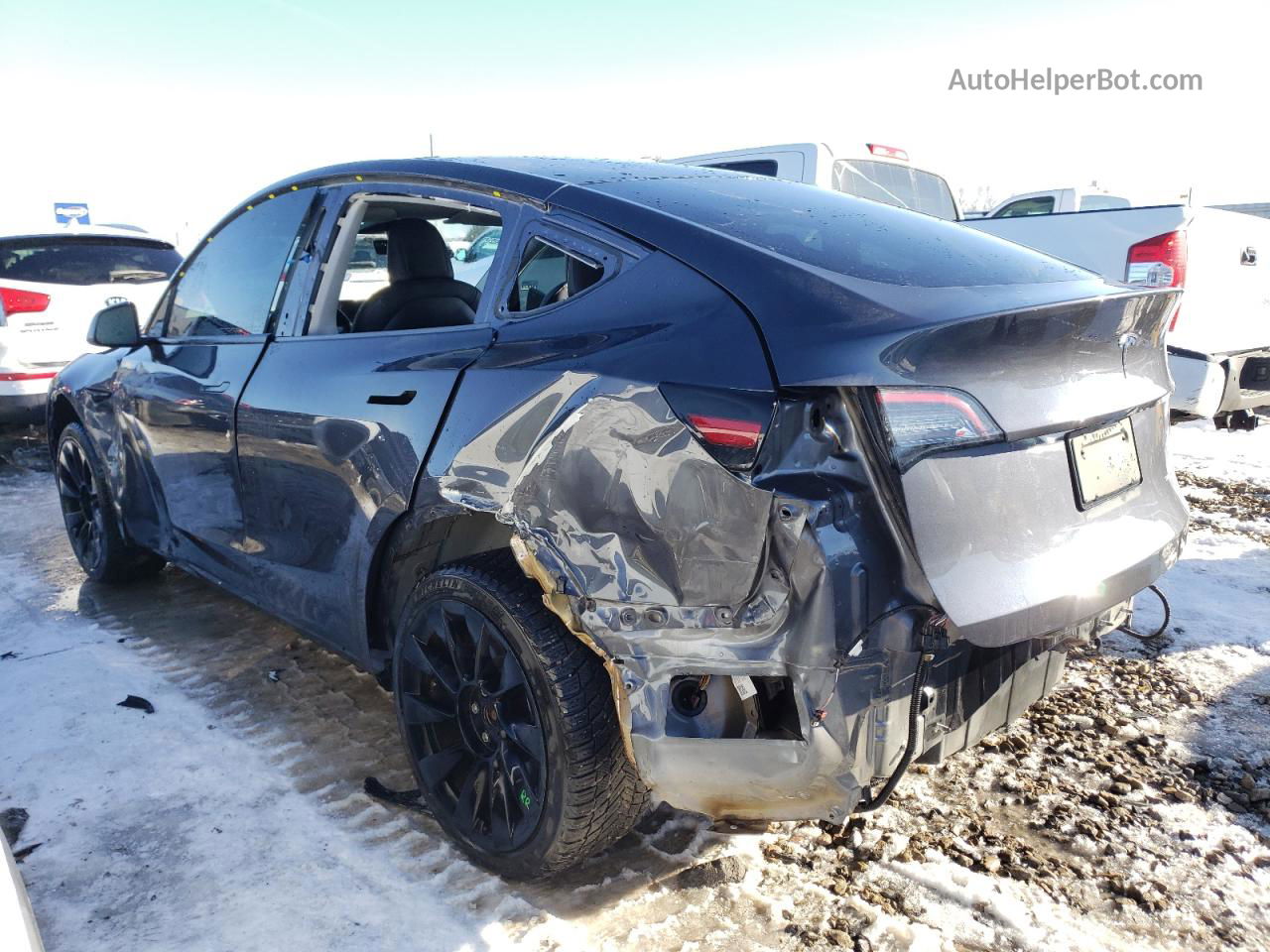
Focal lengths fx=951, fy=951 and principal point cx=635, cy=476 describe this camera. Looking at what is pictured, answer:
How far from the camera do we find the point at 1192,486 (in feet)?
19.3

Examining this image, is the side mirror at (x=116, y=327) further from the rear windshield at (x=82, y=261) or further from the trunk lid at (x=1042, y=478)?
the rear windshield at (x=82, y=261)

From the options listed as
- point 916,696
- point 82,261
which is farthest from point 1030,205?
point 916,696

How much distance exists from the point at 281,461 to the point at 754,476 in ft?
5.50

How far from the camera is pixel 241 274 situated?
3363mm

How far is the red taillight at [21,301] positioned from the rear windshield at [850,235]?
621 cm

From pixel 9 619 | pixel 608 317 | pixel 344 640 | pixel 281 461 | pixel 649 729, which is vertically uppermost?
pixel 608 317

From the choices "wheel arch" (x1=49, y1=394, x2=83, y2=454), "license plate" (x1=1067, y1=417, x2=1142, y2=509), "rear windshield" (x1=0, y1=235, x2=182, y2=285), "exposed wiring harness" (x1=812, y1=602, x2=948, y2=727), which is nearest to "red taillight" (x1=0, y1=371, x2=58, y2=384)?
"rear windshield" (x1=0, y1=235, x2=182, y2=285)

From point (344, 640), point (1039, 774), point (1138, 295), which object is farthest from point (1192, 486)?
point (344, 640)

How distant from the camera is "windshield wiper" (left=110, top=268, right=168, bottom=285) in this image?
7352 millimetres

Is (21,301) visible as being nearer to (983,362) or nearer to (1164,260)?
(983,362)

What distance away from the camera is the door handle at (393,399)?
7.84ft

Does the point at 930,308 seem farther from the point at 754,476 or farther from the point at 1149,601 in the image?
the point at 1149,601

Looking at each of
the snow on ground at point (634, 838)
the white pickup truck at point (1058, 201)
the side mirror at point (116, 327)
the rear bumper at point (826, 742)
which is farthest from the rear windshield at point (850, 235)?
the white pickup truck at point (1058, 201)

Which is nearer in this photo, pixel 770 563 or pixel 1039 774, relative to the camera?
pixel 770 563
